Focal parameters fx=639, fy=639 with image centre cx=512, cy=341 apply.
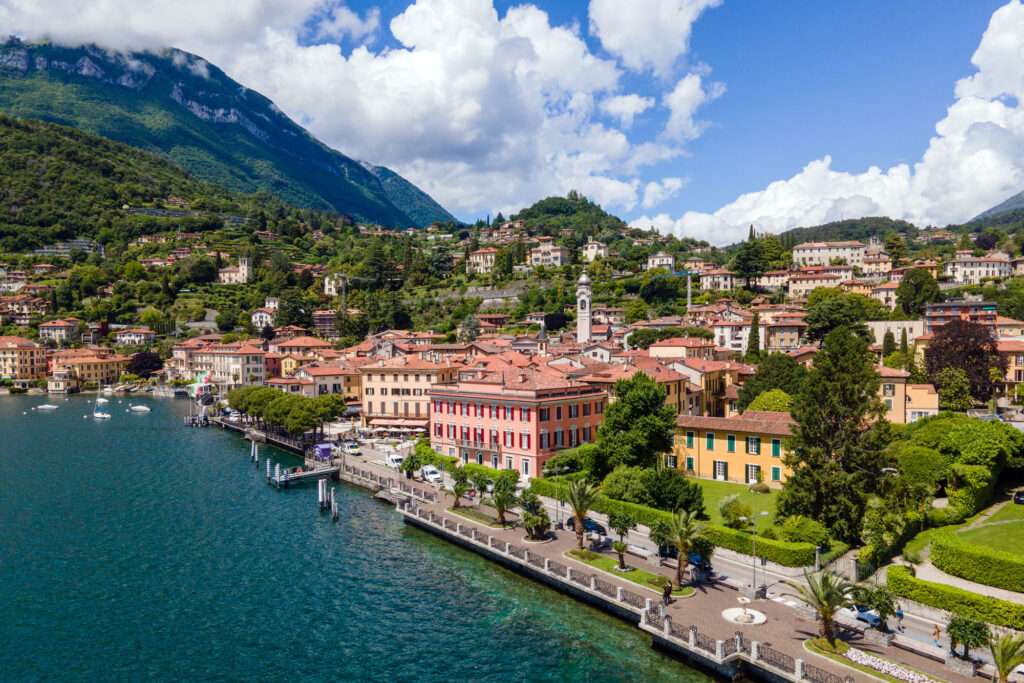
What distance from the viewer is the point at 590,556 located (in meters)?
33.2

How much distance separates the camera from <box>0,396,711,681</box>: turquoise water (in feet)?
84.8

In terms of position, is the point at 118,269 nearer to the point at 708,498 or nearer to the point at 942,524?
the point at 708,498

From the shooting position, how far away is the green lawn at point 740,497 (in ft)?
121

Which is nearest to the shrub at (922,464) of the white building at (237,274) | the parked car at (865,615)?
the parked car at (865,615)

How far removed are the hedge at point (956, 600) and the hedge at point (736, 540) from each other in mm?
3795

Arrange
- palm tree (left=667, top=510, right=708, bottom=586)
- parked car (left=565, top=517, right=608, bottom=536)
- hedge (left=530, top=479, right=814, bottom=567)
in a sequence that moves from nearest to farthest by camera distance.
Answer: palm tree (left=667, top=510, right=708, bottom=586) < hedge (left=530, top=479, right=814, bottom=567) < parked car (left=565, top=517, right=608, bottom=536)

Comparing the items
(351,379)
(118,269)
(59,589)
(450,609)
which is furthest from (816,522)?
(118,269)

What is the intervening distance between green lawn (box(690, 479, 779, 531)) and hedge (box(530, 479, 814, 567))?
3202 millimetres

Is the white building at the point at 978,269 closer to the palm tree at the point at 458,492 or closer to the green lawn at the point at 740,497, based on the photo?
the green lawn at the point at 740,497

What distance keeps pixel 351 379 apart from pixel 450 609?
6224 centimetres

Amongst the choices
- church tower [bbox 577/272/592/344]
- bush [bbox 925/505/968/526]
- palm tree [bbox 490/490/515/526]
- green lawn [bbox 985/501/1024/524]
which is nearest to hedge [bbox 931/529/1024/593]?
bush [bbox 925/505/968/526]

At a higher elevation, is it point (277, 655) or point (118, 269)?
point (118, 269)

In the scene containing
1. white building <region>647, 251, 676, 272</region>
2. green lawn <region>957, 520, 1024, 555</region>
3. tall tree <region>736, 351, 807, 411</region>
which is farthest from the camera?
white building <region>647, 251, 676, 272</region>

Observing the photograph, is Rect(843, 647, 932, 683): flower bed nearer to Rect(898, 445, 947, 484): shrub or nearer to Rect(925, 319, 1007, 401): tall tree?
Rect(898, 445, 947, 484): shrub
